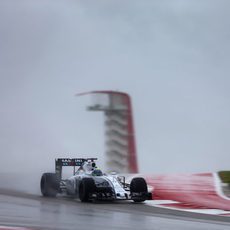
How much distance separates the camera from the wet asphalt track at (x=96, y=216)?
9.84m

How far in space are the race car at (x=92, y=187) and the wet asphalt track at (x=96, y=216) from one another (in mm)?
257

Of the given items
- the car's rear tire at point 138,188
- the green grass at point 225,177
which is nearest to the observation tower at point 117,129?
the green grass at point 225,177

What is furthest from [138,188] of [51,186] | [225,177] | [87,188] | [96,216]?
[225,177]

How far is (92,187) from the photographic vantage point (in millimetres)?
14109

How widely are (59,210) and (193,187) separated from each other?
5.46 metres

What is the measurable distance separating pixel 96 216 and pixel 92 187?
2947mm

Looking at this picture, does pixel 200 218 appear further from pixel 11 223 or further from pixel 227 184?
pixel 227 184

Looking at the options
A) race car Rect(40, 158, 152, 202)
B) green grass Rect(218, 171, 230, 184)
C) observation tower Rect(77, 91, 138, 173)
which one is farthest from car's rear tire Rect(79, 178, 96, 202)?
observation tower Rect(77, 91, 138, 173)

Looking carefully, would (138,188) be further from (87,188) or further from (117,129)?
(117,129)

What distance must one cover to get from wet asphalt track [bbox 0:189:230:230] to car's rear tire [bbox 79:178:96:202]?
0.21 meters

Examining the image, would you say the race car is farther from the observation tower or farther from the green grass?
the observation tower

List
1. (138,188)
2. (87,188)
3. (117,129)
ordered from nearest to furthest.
A: (87,188) < (138,188) < (117,129)

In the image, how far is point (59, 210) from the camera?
39.5 feet

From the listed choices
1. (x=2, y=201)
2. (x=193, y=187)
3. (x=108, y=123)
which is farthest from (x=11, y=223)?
(x=108, y=123)
